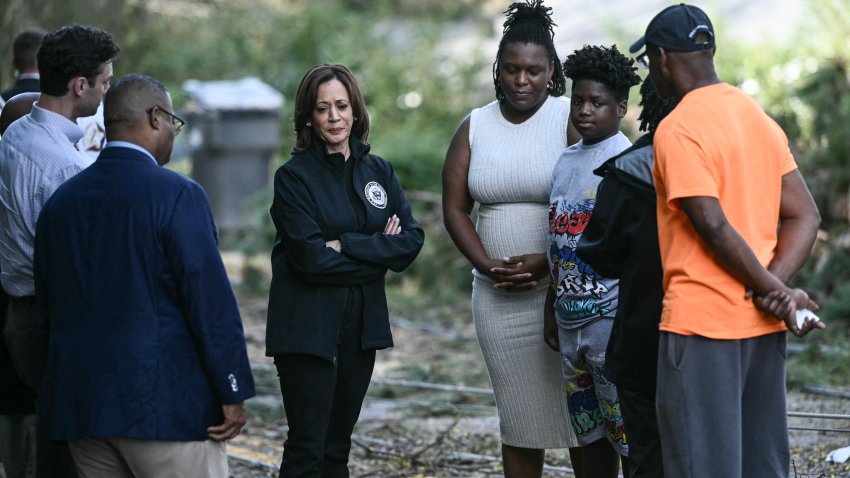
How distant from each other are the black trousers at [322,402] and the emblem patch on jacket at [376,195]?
1.55 ft

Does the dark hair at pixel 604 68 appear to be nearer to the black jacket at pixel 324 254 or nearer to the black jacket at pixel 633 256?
the black jacket at pixel 633 256

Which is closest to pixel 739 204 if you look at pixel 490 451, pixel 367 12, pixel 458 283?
pixel 490 451

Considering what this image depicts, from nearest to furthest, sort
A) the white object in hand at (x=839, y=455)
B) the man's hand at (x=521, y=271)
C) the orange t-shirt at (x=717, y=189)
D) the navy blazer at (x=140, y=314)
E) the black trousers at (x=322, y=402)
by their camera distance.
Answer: the orange t-shirt at (x=717, y=189)
the navy blazer at (x=140, y=314)
the black trousers at (x=322, y=402)
the man's hand at (x=521, y=271)
the white object in hand at (x=839, y=455)

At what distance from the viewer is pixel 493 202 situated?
5.07 meters

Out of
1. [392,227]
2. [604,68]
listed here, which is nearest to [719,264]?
[604,68]

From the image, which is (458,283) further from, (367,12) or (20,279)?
(367,12)

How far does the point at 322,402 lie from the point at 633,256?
4.70 ft

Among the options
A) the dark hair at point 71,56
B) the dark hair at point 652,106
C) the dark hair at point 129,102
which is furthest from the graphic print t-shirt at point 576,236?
the dark hair at point 71,56

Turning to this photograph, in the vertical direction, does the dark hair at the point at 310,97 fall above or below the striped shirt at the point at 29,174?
above

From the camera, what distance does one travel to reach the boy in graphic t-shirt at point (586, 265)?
4570 mm

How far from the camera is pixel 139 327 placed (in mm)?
3740

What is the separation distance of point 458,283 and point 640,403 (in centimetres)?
799

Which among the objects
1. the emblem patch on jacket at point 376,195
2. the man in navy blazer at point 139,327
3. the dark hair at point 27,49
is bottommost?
Answer: the man in navy blazer at point 139,327

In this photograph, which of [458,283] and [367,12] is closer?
[458,283]
